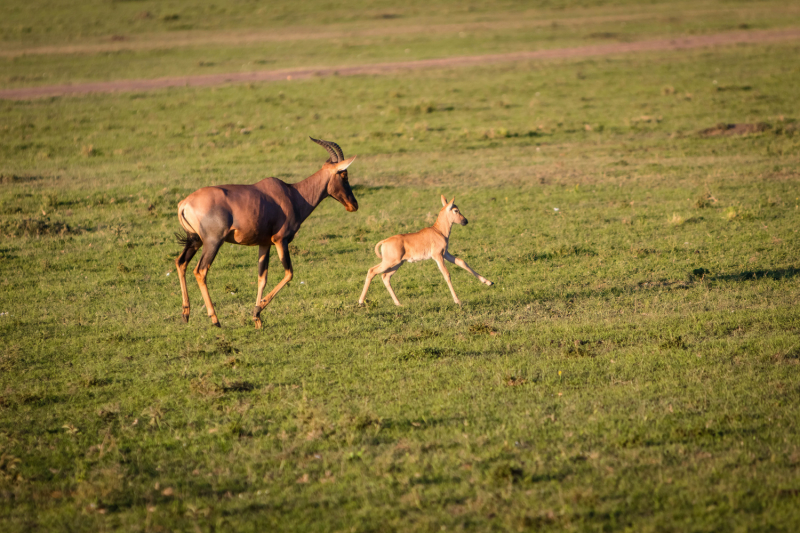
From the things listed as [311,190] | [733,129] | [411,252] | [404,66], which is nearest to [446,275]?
[411,252]

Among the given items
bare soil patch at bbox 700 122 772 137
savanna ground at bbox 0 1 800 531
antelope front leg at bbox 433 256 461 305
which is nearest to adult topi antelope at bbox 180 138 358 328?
savanna ground at bbox 0 1 800 531

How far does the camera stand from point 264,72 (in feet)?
137

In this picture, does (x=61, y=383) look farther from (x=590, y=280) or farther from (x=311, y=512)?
(x=590, y=280)

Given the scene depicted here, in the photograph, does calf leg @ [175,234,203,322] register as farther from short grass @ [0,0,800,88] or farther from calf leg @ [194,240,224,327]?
short grass @ [0,0,800,88]

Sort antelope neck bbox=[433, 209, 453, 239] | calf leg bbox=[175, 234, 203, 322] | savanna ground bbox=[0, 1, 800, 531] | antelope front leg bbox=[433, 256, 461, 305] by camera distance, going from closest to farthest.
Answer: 1. savanna ground bbox=[0, 1, 800, 531]
2. calf leg bbox=[175, 234, 203, 322]
3. antelope front leg bbox=[433, 256, 461, 305]
4. antelope neck bbox=[433, 209, 453, 239]

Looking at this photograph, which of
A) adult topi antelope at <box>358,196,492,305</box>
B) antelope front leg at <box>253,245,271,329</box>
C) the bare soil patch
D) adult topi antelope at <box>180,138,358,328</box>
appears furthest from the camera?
the bare soil patch

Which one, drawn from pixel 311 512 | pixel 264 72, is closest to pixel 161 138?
pixel 264 72

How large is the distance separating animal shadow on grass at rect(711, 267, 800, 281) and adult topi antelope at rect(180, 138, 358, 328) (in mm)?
6202

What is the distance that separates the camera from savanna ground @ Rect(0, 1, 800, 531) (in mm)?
6320

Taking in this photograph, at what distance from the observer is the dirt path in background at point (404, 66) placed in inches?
1451

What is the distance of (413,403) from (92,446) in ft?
10.4

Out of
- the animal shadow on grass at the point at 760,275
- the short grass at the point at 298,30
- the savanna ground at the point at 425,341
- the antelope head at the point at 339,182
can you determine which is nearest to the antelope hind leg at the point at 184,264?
the savanna ground at the point at 425,341

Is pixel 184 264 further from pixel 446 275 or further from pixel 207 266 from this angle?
pixel 446 275

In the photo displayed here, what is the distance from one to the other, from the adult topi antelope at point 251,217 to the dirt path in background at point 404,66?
91.9 feet
